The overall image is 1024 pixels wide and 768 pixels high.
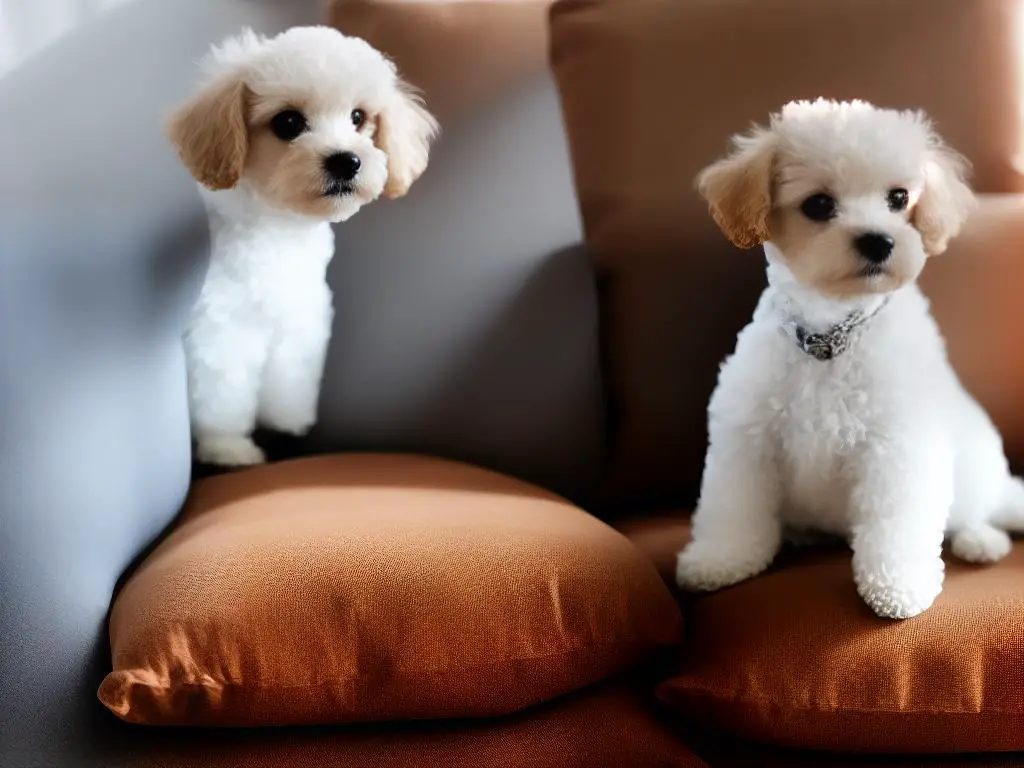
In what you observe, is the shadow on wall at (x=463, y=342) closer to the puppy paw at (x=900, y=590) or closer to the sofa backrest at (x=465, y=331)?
the sofa backrest at (x=465, y=331)

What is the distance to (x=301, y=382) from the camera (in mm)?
1383

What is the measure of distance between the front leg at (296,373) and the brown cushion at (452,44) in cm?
36

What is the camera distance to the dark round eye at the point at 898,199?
1.09 metres

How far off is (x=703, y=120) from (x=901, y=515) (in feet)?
1.97

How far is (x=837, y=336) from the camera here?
44.6 inches

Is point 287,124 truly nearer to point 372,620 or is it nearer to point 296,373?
point 296,373

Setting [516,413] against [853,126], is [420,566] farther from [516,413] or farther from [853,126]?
[853,126]

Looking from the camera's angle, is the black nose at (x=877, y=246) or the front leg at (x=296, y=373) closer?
the black nose at (x=877, y=246)

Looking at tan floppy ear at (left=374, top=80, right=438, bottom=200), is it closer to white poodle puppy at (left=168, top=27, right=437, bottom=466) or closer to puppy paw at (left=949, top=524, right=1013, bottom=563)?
white poodle puppy at (left=168, top=27, right=437, bottom=466)

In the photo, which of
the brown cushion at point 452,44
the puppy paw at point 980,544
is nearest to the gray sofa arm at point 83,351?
the brown cushion at point 452,44

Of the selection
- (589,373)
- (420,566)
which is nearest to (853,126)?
(589,373)

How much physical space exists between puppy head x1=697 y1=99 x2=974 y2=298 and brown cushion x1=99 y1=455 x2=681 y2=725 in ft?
1.29

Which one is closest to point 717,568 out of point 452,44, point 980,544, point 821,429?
point 821,429

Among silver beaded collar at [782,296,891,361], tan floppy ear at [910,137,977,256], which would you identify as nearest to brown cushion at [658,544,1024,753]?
silver beaded collar at [782,296,891,361]
